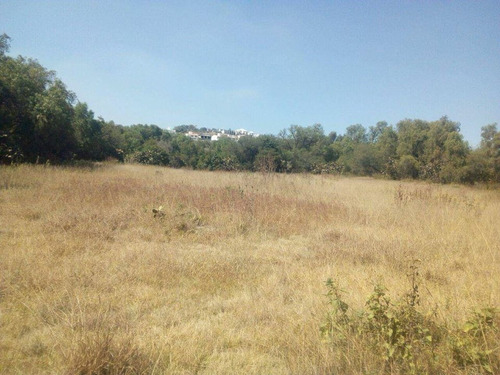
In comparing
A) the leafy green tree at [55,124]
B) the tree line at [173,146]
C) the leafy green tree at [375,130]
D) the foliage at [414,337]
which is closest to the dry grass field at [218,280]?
the foliage at [414,337]

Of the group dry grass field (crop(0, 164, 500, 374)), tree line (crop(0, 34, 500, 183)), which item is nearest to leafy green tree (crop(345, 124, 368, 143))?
tree line (crop(0, 34, 500, 183))

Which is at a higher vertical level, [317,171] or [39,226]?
[317,171]

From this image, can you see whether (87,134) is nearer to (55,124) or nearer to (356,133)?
(55,124)

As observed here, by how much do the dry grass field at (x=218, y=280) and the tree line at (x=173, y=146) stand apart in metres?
7.39

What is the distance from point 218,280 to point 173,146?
133 feet

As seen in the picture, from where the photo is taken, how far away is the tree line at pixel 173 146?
49.8 ft

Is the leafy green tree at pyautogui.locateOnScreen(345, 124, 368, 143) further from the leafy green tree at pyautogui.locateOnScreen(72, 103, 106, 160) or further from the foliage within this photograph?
the foliage

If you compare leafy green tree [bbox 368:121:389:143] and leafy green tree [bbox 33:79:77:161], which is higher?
leafy green tree [bbox 368:121:389:143]

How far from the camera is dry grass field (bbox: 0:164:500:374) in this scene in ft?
7.07

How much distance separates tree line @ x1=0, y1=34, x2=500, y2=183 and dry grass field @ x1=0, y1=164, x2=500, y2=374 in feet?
24.2

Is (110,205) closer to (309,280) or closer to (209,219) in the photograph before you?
(209,219)

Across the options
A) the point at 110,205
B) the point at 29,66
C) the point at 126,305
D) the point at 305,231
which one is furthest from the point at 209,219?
the point at 29,66

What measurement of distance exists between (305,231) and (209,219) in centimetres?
237

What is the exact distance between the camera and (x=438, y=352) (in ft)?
7.24
